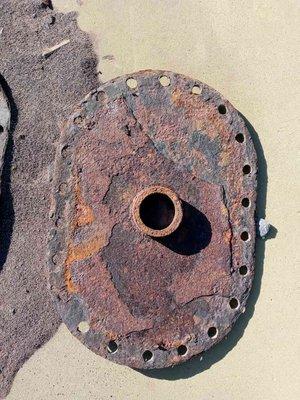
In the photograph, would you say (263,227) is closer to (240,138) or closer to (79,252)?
(240,138)

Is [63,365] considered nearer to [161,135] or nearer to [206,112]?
[161,135]

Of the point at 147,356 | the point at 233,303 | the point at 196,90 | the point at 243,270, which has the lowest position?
the point at 147,356

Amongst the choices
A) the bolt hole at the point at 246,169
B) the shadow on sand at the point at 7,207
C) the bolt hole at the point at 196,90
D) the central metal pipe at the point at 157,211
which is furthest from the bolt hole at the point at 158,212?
→ the shadow on sand at the point at 7,207

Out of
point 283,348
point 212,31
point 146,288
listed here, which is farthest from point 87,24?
point 283,348

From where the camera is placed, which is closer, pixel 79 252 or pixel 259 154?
pixel 79 252

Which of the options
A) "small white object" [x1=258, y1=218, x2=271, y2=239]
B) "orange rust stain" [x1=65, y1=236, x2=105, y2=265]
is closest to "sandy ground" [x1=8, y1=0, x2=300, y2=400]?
"small white object" [x1=258, y1=218, x2=271, y2=239]

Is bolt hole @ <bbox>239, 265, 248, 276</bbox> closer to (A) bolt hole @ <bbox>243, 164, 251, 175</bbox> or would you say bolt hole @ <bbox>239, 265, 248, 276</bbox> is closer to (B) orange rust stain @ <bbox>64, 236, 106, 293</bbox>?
(A) bolt hole @ <bbox>243, 164, 251, 175</bbox>

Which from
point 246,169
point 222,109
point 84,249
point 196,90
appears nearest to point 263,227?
point 246,169
